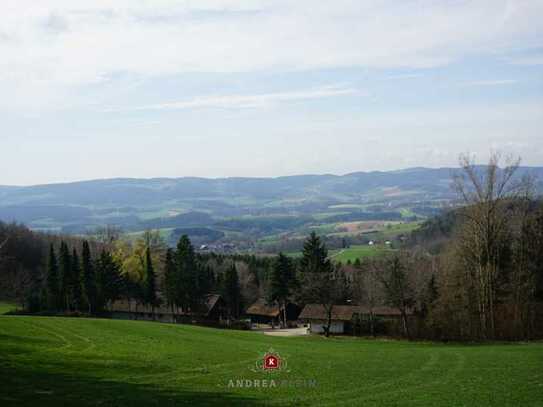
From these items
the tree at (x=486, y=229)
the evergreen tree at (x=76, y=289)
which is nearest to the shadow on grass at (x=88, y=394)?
the tree at (x=486, y=229)

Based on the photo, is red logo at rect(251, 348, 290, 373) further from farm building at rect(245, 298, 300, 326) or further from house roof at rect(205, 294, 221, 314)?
farm building at rect(245, 298, 300, 326)

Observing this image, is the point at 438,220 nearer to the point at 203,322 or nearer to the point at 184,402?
the point at 203,322

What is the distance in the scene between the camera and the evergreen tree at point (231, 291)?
80812mm

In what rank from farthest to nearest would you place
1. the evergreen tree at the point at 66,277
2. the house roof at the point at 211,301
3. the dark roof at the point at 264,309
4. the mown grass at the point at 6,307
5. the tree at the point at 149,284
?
the dark roof at the point at 264,309, the house roof at the point at 211,301, the tree at the point at 149,284, the mown grass at the point at 6,307, the evergreen tree at the point at 66,277

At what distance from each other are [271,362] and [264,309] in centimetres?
5320

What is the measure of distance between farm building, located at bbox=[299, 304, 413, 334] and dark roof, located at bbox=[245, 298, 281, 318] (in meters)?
10.8

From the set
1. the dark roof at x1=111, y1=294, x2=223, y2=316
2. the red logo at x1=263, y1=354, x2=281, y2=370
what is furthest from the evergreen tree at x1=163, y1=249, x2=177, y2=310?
the red logo at x1=263, y1=354, x2=281, y2=370

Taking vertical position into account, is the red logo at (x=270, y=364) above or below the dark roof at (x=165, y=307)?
above

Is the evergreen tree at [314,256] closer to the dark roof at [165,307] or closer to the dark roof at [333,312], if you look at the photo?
the dark roof at [333,312]

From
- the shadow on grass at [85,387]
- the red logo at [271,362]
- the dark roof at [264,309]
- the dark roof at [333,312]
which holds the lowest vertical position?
the dark roof at [264,309]

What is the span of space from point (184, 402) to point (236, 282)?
65.8 metres

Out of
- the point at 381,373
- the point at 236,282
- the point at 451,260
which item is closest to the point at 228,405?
the point at 381,373

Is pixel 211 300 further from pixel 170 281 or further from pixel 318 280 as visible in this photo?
pixel 318 280

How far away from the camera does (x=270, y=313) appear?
7750cm
